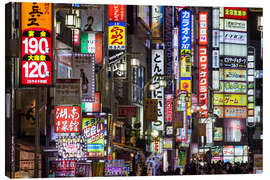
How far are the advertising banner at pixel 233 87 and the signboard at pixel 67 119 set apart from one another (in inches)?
189

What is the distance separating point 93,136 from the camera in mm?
14023

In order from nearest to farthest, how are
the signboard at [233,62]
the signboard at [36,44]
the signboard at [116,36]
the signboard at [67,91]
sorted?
the signboard at [36,44] → the signboard at [67,91] → the signboard at [116,36] → the signboard at [233,62]

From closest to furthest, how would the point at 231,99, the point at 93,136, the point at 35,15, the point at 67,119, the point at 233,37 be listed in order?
the point at 35,15 < the point at 67,119 < the point at 93,136 < the point at 233,37 < the point at 231,99

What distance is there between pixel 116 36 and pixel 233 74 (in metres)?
3.92

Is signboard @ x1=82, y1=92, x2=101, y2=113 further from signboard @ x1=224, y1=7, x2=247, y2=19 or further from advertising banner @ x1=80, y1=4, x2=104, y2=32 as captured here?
signboard @ x1=224, y1=7, x2=247, y2=19

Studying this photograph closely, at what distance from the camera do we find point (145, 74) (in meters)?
15.0

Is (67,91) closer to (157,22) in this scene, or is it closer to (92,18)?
(92,18)

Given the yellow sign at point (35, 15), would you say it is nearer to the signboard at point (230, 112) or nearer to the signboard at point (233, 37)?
the signboard at point (233, 37)

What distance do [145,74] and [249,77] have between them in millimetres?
3389

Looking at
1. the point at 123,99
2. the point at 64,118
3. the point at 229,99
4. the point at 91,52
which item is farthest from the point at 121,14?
the point at 229,99

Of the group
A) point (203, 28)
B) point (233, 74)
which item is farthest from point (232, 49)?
point (203, 28)

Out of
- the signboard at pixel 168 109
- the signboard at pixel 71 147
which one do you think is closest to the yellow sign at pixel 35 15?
the signboard at pixel 71 147

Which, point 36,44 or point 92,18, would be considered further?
point 92,18

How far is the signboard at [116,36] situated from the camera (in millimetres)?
14422
